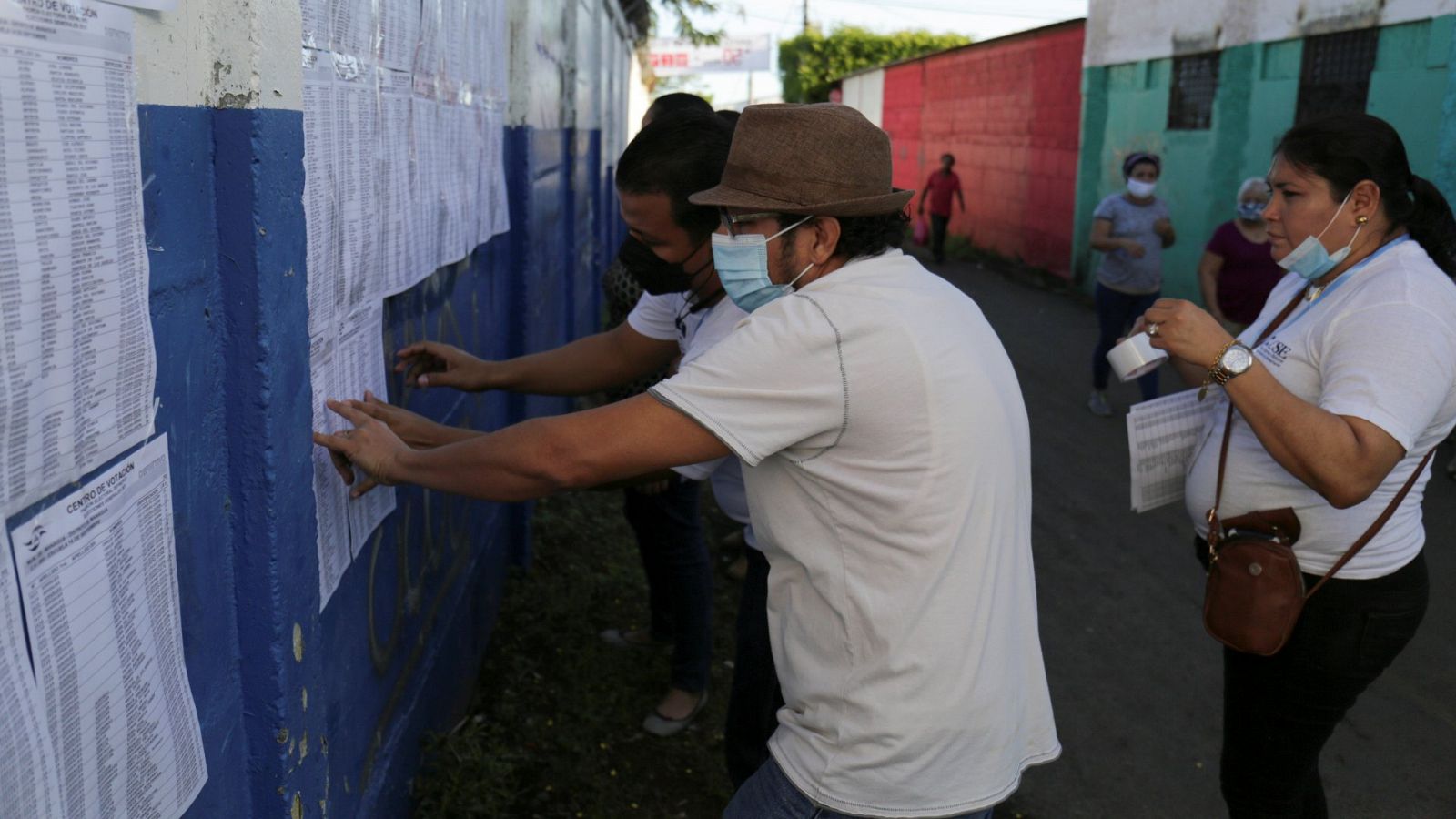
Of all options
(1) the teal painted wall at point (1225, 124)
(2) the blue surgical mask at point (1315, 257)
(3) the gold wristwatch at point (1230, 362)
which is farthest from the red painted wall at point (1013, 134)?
(3) the gold wristwatch at point (1230, 362)

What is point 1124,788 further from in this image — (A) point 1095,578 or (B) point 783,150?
(B) point 783,150

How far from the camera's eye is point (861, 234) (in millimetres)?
1911

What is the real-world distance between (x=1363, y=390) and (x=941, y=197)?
15.9m

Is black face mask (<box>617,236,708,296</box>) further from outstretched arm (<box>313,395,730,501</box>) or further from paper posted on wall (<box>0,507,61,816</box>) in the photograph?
paper posted on wall (<box>0,507,61,816</box>)

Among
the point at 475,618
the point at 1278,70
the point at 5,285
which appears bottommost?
the point at 475,618

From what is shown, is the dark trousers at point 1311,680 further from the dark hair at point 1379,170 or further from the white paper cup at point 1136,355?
the dark hair at point 1379,170

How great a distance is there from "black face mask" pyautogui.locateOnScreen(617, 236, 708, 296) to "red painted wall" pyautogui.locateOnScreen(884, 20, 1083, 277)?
1285 cm

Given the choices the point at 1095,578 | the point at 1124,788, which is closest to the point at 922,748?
the point at 1124,788

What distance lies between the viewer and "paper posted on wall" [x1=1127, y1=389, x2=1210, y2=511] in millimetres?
2721

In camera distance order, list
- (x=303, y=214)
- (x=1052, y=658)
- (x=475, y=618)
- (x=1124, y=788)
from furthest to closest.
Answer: (x=1052, y=658)
(x=475, y=618)
(x=1124, y=788)
(x=303, y=214)

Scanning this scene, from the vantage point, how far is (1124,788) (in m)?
3.66

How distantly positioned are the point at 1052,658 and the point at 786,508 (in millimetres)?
2986

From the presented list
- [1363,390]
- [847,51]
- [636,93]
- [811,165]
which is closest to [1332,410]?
[1363,390]

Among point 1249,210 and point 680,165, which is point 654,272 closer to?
point 680,165
